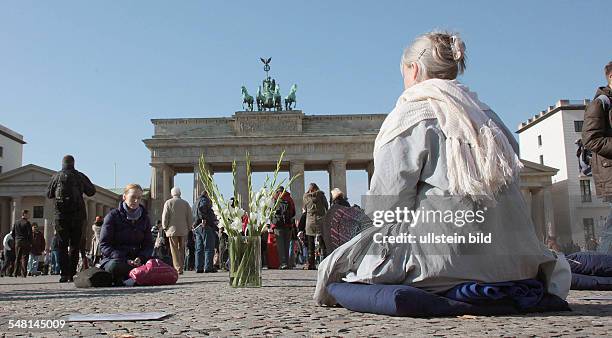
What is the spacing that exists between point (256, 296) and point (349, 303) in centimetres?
212

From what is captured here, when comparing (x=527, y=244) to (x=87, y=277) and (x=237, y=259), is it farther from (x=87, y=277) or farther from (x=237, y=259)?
(x=87, y=277)

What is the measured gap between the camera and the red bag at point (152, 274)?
9.08 metres

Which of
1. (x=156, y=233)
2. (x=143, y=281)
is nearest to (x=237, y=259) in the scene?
(x=143, y=281)

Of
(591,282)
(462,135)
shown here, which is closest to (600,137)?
(591,282)

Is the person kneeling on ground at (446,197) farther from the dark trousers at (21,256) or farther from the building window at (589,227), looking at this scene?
the building window at (589,227)

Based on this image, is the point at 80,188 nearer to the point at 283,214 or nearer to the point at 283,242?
the point at 283,214

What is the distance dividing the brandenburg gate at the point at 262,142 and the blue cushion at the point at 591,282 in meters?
42.9

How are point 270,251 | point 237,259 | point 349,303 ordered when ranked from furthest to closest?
point 270,251 < point 237,259 < point 349,303

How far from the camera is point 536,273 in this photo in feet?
12.7

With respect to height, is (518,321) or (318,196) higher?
(318,196)

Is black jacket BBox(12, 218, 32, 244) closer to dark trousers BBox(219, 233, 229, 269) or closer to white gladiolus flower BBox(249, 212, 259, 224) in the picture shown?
dark trousers BBox(219, 233, 229, 269)

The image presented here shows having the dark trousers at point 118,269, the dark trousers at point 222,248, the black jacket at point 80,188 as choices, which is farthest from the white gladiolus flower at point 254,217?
the dark trousers at point 222,248

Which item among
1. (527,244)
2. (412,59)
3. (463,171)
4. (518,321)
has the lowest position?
(518,321)

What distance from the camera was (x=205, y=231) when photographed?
14.1m
